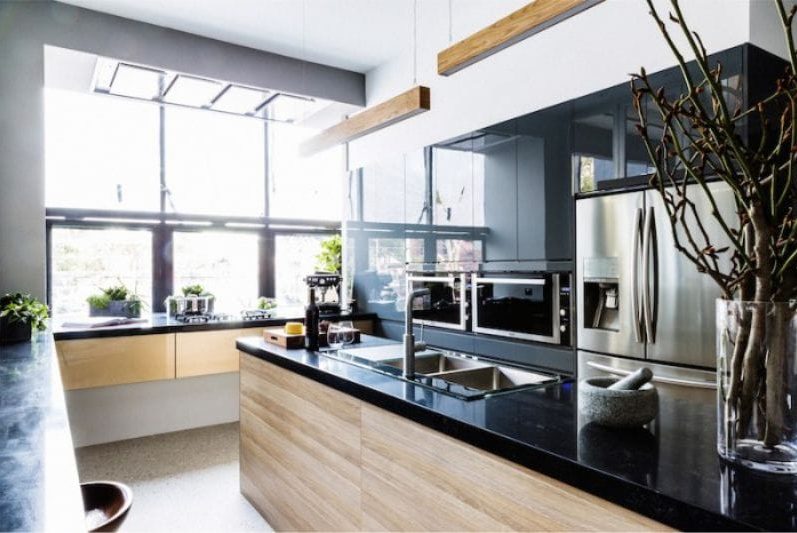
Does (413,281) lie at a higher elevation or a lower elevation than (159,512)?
higher

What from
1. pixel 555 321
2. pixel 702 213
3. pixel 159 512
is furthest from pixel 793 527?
pixel 159 512

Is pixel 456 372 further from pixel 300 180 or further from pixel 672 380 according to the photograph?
pixel 300 180

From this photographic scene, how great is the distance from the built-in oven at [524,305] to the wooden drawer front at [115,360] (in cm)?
225

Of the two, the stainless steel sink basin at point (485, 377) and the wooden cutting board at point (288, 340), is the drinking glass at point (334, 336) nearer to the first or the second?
the wooden cutting board at point (288, 340)

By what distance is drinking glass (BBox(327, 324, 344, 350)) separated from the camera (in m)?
2.77

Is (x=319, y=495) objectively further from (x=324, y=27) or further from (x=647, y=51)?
(x=324, y=27)

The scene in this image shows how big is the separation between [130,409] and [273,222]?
6.65ft

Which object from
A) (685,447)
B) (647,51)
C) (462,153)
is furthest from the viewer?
(462,153)

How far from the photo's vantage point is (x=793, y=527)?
0.78 m

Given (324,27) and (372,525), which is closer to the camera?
(372,525)

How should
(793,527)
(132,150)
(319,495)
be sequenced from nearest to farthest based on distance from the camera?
1. (793,527)
2. (319,495)
3. (132,150)

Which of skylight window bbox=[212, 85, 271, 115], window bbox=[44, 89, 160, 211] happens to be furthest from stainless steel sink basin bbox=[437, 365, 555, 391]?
window bbox=[44, 89, 160, 211]

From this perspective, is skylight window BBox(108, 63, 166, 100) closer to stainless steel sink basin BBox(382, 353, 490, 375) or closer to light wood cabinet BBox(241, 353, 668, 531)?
light wood cabinet BBox(241, 353, 668, 531)

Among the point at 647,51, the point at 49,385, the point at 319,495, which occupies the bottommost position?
the point at 319,495
